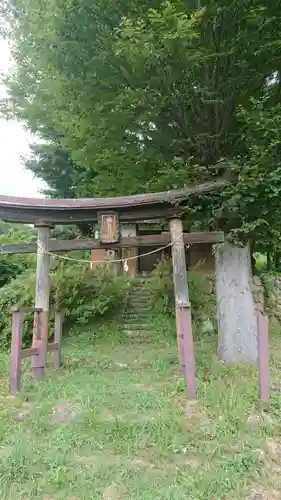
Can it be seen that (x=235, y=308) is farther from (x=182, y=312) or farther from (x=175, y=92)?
(x=175, y=92)

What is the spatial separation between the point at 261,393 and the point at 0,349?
20.5 ft

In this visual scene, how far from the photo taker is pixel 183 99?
629cm

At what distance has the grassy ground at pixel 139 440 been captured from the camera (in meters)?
3.29

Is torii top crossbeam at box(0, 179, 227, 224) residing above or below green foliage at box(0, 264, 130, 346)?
above

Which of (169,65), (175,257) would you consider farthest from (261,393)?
(169,65)

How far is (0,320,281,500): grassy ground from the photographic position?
Answer: 10.8ft

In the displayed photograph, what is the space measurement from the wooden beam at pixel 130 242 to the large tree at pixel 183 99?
349 millimetres

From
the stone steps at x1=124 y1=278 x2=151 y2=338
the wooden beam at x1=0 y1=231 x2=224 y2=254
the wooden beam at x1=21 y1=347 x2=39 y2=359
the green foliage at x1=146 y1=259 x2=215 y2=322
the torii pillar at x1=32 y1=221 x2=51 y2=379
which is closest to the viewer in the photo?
the wooden beam at x1=21 y1=347 x2=39 y2=359

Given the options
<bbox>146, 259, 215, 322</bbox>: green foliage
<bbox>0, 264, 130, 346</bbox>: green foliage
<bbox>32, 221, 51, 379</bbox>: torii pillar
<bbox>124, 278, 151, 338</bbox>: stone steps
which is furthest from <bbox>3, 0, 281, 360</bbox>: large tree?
<bbox>0, 264, 130, 346</bbox>: green foliage

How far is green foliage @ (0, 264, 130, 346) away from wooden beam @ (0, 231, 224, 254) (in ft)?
9.50

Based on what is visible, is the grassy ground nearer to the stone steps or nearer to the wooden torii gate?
the wooden torii gate

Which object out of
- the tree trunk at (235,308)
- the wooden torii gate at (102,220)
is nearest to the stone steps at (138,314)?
the tree trunk at (235,308)

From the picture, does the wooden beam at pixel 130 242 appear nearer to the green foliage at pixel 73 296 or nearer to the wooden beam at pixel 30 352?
the wooden beam at pixel 30 352

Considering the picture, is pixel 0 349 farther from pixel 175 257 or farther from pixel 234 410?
pixel 234 410
